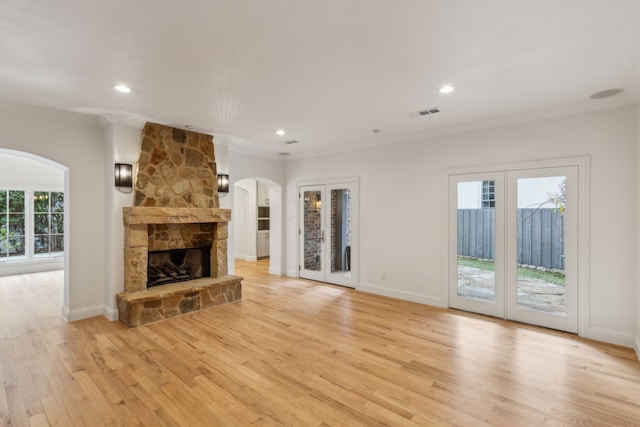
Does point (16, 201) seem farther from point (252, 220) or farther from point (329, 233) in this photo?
point (329, 233)

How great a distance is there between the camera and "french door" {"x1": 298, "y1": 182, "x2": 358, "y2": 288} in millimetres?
6156

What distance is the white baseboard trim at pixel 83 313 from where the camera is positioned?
4270mm

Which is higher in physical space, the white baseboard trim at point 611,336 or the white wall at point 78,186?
the white wall at point 78,186

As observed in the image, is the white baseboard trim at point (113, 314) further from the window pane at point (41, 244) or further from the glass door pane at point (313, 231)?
the window pane at point (41, 244)

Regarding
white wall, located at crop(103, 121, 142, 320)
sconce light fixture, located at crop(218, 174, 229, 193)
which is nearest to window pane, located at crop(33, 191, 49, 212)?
white wall, located at crop(103, 121, 142, 320)

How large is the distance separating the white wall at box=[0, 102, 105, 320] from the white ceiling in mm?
435

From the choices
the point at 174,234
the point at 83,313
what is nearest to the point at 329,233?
the point at 174,234

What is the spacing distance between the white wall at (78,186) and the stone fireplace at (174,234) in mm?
516

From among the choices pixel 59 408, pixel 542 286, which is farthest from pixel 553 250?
pixel 59 408

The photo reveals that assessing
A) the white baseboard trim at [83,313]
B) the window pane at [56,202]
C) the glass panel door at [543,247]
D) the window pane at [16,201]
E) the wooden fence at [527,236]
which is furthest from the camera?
the window pane at [56,202]

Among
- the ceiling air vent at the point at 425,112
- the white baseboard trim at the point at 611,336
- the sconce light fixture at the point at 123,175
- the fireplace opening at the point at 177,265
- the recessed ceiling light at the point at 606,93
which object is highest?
the ceiling air vent at the point at 425,112

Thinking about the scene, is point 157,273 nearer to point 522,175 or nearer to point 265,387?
point 265,387

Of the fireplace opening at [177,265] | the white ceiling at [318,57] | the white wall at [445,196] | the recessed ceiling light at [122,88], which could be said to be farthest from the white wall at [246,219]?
the recessed ceiling light at [122,88]

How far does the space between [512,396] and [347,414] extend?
1378mm
